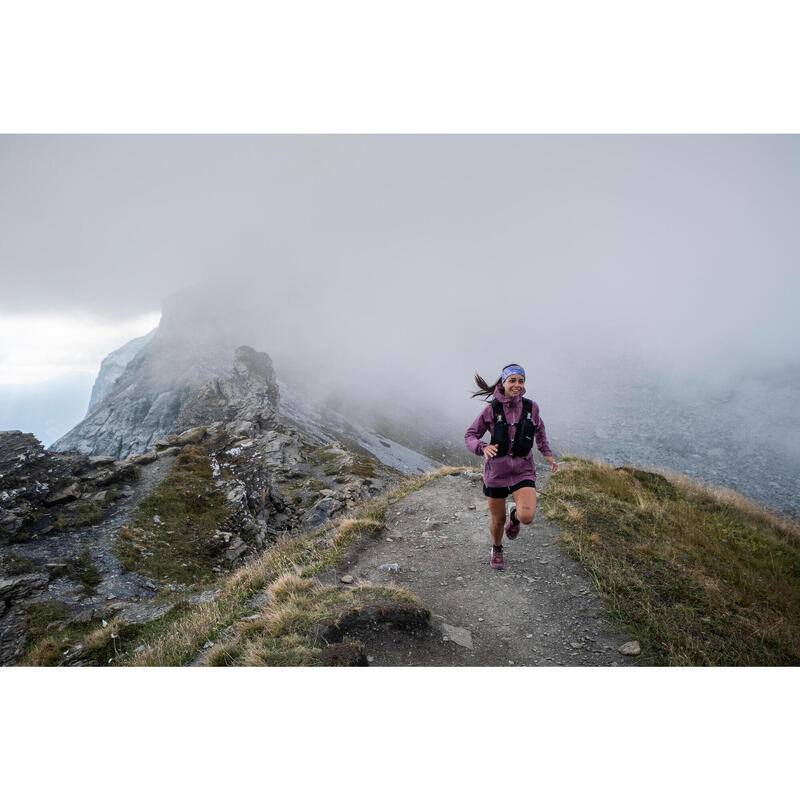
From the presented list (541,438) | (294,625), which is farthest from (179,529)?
(541,438)

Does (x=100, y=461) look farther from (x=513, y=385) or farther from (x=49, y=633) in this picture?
(x=513, y=385)

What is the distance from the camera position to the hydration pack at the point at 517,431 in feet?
20.6

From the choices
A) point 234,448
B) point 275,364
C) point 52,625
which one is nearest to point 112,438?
point 275,364

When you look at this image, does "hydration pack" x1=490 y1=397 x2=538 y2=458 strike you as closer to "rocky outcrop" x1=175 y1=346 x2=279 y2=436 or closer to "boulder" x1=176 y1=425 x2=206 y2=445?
"rocky outcrop" x1=175 y1=346 x2=279 y2=436

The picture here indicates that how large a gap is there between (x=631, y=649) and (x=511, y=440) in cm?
334

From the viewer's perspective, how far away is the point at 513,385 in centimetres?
614

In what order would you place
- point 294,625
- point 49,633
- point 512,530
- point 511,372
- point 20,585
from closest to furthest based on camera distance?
1. point 294,625
2. point 511,372
3. point 512,530
4. point 49,633
5. point 20,585

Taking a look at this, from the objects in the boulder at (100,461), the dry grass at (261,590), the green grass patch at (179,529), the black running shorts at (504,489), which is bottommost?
the green grass patch at (179,529)

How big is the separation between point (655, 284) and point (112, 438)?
13604 centimetres

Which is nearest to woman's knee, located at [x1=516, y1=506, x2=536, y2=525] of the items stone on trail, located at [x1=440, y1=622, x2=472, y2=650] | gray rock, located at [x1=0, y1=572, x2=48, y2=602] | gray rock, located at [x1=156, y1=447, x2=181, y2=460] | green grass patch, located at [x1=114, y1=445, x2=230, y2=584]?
stone on trail, located at [x1=440, y1=622, x2=472, y2=650]

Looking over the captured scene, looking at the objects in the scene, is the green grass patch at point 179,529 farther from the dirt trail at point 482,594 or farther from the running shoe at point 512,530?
the running shoe at point 512,530

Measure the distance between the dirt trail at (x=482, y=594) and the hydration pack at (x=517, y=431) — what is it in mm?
2679

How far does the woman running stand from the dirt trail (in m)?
1.56

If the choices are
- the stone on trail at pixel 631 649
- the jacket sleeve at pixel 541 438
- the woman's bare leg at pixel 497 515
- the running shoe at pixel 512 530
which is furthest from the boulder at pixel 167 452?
the stone on trail at pixel 631 649
